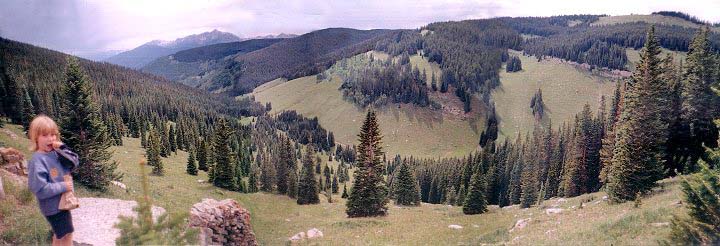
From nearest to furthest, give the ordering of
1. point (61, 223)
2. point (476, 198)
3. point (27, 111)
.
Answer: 1. point (61, 223)
2. point (476, 198)
3. point (27, 111)

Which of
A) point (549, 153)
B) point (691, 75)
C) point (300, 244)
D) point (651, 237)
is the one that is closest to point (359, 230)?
point (300, 244)

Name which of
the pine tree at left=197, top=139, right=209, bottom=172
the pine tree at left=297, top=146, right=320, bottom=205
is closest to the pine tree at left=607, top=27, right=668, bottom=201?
the pine tree at left=297, top=146, right=320, bottom=205

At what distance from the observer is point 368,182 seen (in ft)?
150

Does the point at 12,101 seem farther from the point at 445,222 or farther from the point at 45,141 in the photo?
the point at 45,141

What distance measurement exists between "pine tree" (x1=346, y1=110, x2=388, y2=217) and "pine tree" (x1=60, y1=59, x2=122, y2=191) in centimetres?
2590

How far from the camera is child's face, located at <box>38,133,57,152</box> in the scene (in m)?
7.79

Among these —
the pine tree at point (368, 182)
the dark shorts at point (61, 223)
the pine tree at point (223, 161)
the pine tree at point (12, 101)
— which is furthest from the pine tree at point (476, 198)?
the pine tree at point (12, 101)

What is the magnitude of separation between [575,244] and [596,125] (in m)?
56.6

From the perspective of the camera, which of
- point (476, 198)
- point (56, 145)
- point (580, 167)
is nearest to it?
point (56, 145)

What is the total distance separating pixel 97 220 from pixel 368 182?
30.7 metres

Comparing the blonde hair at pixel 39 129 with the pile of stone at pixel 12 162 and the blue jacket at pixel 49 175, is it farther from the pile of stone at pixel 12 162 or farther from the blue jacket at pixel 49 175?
the pile of stone at pixel 12 162

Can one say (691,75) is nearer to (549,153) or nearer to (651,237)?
(651,237)

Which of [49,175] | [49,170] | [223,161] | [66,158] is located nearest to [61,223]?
[49,175]

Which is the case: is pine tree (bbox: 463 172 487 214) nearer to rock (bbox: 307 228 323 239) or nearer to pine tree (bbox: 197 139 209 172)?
rock (bbox: 307 228 323 239)
